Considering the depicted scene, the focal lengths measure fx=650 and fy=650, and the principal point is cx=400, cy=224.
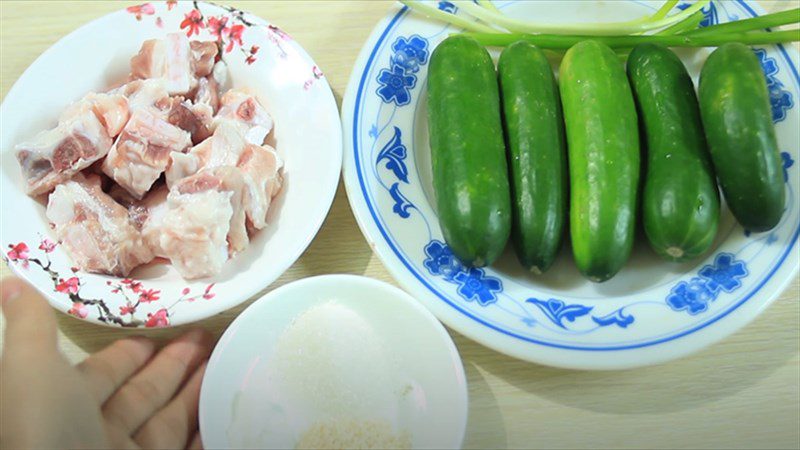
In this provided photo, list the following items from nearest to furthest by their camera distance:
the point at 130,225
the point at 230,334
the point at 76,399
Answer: the point at 76,399
the point at 230,334
the point at 130,225

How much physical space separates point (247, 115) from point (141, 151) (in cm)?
23

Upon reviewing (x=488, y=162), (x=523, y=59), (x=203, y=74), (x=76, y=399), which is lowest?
(x=76, y=399)

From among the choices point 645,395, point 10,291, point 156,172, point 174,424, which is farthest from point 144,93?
point 645,395

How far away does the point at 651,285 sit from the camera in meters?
1.24

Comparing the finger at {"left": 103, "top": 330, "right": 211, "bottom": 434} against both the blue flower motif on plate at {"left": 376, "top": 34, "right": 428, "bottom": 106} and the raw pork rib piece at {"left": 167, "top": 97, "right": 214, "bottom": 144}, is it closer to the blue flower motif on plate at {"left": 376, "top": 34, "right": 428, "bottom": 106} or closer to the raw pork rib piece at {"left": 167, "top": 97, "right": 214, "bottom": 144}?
the raw pork rib piece at {"left": 167, "top": 97, "right": 214, "bottom": 144}

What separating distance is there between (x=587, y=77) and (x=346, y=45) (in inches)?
25.1

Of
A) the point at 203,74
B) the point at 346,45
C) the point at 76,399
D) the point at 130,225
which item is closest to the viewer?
the point at 76,399

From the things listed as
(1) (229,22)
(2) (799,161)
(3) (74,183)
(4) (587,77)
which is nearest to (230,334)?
(3) (74,183)

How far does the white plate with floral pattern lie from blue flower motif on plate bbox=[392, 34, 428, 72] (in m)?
0.18

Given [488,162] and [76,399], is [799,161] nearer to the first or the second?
[488,162]

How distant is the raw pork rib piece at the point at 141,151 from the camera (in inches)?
49.9

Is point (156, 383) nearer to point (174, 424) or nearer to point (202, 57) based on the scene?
point (174, 424)

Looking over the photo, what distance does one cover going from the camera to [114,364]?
1201 millimetres

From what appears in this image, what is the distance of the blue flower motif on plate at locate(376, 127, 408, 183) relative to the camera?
1.33m
